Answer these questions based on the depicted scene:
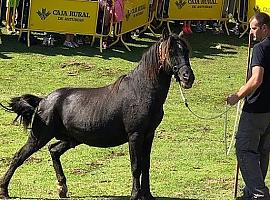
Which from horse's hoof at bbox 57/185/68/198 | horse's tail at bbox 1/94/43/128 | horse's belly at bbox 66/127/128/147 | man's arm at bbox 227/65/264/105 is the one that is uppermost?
man's arm at bbox 227/65/264/105

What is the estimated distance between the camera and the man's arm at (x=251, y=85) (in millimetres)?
7691

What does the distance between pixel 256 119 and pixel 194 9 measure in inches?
546

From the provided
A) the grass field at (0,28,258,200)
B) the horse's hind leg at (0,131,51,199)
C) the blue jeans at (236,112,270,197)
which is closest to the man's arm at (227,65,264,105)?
the blue jeans at (236,112,270,197)

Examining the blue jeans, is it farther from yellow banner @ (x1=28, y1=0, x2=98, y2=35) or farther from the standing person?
yellow banner @ (x1=28, y1=0, x2=98, y2=35)

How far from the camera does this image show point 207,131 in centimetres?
1267

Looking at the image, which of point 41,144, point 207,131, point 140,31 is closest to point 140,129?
point 41,144

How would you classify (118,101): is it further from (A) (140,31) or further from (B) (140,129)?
(A) (140,31)

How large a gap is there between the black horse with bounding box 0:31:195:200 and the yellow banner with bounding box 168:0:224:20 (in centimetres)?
1294

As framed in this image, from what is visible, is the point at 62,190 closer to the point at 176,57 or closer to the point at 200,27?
the point at 176,57

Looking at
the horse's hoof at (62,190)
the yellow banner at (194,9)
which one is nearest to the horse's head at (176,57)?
the horse's hoof at (62,190)

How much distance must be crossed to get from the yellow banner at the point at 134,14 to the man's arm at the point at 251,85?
11684mm

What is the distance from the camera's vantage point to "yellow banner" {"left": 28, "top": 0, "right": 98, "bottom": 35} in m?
18.7

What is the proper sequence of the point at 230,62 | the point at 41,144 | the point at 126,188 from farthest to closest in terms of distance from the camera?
the point at 230,62, the point at 126,188, the point at 41,144

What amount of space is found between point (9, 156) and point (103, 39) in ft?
29.6
